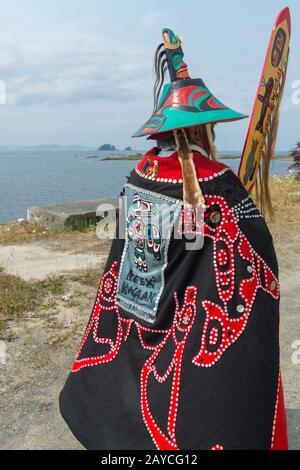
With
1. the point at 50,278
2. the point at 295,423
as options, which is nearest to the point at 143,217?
the point at 295,423

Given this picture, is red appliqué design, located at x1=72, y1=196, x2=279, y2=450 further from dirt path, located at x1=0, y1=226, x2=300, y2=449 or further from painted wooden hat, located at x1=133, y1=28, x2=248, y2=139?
dirt path, located at x1=0, y1=226, x2=300, y2=449

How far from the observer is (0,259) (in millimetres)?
7297

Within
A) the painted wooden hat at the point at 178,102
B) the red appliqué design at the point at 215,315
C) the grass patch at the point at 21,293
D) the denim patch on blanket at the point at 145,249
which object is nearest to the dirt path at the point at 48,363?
the grass patch at the point at 21,293

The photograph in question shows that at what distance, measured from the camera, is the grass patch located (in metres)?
5.10

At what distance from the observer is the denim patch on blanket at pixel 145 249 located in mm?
2576

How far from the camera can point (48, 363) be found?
412 cm

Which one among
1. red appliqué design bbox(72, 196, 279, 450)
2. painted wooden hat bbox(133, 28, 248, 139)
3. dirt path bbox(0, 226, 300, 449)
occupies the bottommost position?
dirt path bbox(0, 226, 300, 449)

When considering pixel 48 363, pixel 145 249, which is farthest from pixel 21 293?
pixel 145 249

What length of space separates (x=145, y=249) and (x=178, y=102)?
0.84 metres

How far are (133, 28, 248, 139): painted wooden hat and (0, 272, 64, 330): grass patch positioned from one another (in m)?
3.07

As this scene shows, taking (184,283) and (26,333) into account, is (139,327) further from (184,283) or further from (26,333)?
(26,333)

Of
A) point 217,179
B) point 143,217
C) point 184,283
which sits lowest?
point 184,283

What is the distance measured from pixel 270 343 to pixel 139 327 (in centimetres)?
77

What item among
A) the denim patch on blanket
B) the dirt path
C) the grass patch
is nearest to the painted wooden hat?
the denim patch on blanket
